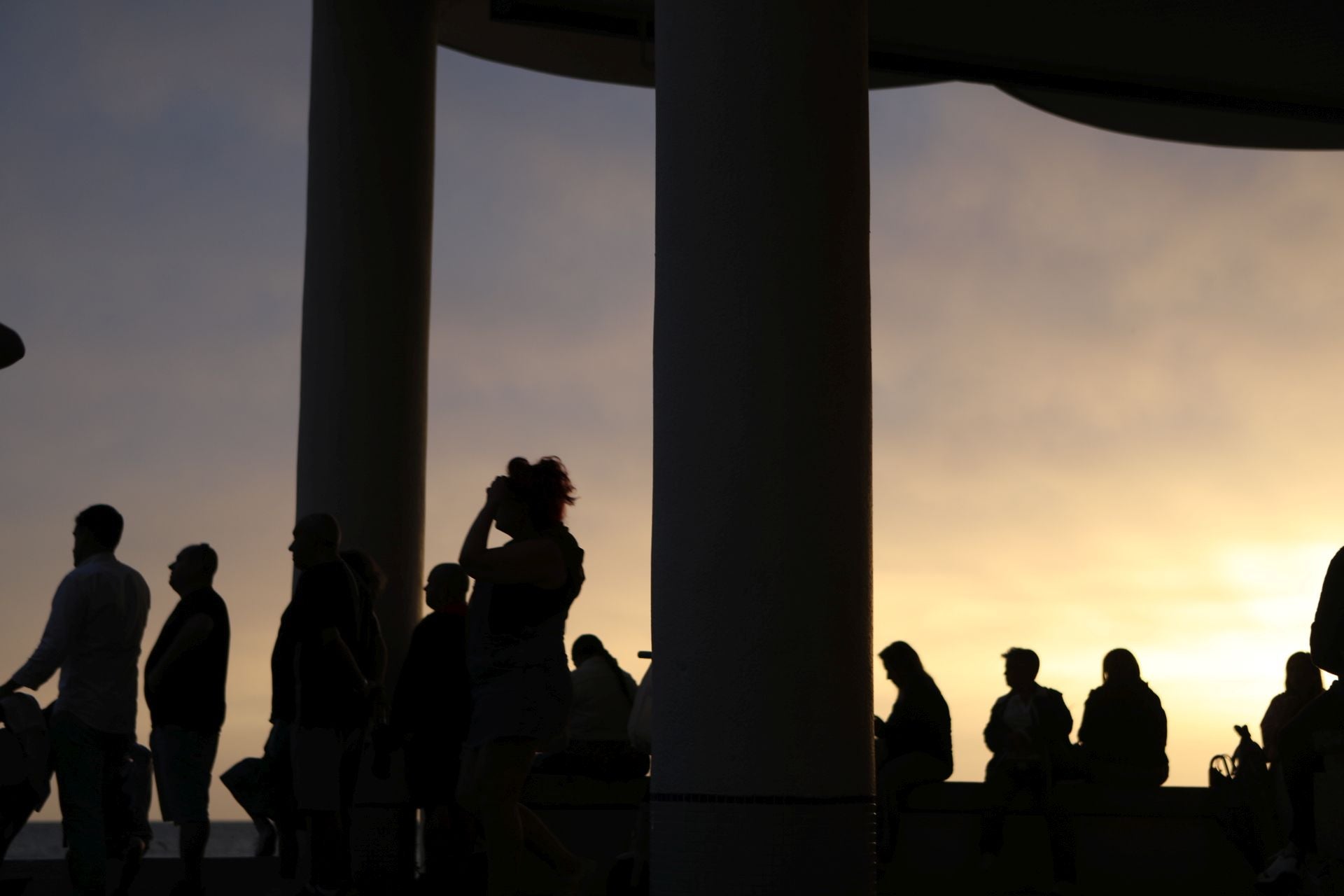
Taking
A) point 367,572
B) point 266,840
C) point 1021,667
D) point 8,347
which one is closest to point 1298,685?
point 1021,667

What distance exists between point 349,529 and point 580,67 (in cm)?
648

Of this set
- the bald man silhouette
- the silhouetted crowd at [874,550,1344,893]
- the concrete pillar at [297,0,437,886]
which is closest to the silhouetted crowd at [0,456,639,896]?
the bald man silhouette

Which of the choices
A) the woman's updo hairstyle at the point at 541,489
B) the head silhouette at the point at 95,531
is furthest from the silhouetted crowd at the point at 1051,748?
the head silhouette at the point at 95,531

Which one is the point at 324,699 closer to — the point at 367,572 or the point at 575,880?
the point at 367,572

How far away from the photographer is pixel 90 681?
23.9 feet

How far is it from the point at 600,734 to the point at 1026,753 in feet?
7.94

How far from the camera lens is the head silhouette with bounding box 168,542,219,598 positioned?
25.7 feet

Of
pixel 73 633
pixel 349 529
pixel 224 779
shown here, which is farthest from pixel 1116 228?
pixel 73 633

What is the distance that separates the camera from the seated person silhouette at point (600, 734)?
9422 millimetres

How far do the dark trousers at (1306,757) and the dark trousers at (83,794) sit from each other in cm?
512

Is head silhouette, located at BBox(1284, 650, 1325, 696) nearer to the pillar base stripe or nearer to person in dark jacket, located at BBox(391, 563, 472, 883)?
person in dark jacket, located at BBox(391, 563, 472, 883)

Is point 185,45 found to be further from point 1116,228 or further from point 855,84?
point 855,84

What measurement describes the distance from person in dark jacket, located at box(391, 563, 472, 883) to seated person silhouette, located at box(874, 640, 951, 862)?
8.74 feet

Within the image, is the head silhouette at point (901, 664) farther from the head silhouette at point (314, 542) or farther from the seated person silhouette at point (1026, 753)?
the head silhouette at point (314, 542)
